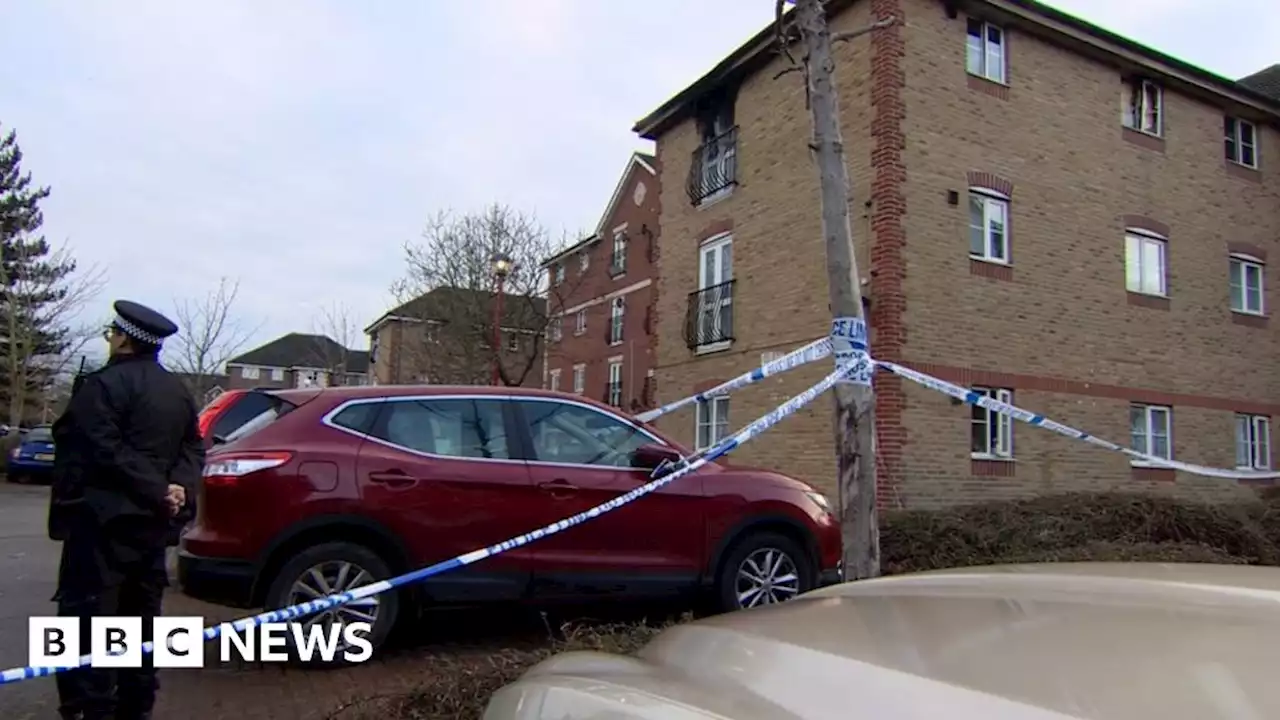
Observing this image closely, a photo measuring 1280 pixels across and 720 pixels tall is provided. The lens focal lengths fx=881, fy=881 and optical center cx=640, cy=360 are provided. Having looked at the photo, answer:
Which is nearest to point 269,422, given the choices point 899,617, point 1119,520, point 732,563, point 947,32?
point 732,563

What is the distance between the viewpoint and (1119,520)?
407 inches

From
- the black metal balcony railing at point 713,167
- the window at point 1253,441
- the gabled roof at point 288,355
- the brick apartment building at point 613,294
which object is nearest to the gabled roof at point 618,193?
the brick apartment building at point 613,294

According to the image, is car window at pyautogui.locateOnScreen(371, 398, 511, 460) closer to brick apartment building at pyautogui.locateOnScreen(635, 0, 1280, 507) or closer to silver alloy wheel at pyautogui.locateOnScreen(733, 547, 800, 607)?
silver alloy wheel at pyautogui.locateOnScreen(733, 547, 800, 607)

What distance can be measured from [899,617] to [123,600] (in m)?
3.38

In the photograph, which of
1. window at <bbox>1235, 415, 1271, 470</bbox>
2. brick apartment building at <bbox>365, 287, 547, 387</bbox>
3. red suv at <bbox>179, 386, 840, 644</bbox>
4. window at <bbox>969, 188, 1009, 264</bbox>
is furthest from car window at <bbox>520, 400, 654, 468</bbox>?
brick apartment building at <bbox>365, 287, 547, 387</bbox>

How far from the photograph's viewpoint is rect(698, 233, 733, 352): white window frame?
1667cm

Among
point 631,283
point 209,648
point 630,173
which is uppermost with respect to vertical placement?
point 630,173

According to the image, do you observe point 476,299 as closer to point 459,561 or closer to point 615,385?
point 615,385

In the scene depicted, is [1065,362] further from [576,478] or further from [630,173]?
[630,173]

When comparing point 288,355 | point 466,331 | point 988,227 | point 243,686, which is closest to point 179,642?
point 243,686

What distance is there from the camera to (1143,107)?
15883 millimetres

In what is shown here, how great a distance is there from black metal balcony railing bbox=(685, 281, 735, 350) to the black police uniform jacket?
42.6ft

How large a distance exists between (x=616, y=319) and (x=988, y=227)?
18.8 m

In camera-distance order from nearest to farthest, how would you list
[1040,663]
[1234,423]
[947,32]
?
1. [1040,663]
2. [947,32]
3. [1234,423]
